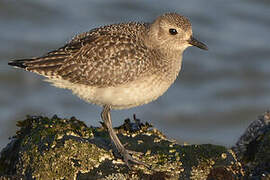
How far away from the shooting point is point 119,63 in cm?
817

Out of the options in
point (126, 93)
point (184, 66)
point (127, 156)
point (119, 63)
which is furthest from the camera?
point (184, 66)

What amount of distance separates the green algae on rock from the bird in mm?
497

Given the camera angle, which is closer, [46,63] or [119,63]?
[119,63]

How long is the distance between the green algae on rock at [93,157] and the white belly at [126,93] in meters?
0.52

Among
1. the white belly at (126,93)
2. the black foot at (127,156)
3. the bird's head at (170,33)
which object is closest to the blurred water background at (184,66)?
the bird's head at (170,33)

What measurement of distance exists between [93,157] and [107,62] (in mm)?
1642

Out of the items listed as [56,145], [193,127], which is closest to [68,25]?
[193,127]

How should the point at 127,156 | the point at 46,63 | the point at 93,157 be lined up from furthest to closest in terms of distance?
the point at 46,63 < the point at 127,156 < the point at 93,157

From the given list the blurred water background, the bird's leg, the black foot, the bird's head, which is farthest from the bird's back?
the blurred water background

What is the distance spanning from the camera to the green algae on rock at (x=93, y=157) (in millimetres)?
6941

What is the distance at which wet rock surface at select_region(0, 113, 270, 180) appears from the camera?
695 centimetres

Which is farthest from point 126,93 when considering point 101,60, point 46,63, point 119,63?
point 46,63

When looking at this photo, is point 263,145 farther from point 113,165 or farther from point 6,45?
point 6,45

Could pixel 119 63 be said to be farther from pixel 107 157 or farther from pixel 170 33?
pixel 107 157
